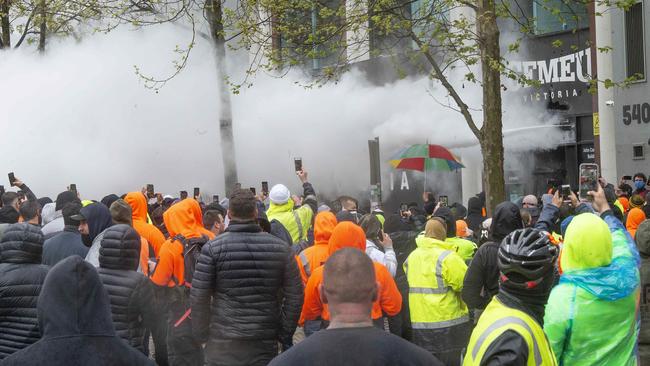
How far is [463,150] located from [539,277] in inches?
687

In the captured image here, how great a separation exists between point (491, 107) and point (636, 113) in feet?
26.3

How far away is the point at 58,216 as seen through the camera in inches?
374

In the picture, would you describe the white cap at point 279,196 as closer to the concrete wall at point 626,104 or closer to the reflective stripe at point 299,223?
the reflective stripe at point 299,223

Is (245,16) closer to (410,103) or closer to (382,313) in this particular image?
(410,103)

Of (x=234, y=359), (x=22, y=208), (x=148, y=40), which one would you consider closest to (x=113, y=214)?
(x=234, y=359)

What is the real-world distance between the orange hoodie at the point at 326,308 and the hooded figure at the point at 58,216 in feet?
11.6

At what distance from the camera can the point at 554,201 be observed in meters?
7.24

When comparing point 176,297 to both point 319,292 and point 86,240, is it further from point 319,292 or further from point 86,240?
point 319,292

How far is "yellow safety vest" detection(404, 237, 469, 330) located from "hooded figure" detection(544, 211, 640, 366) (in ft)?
6.53

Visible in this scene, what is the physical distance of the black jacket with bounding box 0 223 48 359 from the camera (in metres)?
4.87

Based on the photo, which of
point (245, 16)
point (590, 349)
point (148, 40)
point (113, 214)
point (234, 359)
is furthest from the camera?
point (148, 40)

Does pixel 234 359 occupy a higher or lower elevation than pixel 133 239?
lower

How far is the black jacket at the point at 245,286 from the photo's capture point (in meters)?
5.34

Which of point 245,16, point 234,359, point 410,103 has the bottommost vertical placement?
point 234,359
